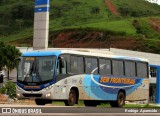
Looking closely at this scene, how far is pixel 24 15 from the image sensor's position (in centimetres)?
16988

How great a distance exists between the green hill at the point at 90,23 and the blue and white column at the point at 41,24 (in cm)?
6292

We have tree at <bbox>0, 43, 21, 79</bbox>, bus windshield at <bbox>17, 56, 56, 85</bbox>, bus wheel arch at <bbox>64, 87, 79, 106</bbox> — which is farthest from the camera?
tree at <bbox>0, 43, 21, 79</bbox>

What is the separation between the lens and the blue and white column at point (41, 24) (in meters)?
44.7

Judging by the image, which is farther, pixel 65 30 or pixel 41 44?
pixel 65 30

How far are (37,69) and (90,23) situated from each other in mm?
113794

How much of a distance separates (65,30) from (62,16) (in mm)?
26157

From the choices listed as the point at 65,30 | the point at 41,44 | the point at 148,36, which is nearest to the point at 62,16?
the point at 65,30

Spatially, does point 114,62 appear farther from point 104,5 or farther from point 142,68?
point 104,5

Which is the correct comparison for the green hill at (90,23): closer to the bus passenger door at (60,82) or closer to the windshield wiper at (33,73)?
the bus passenger door at (60,82)

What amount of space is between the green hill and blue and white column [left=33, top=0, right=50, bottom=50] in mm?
62923

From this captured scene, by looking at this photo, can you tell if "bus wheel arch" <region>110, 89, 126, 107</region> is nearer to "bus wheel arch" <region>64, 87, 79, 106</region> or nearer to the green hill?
"bus wheel arch" <region>64, 87, 79, 106</region>

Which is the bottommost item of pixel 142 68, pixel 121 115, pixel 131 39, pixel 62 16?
pixel 121 115

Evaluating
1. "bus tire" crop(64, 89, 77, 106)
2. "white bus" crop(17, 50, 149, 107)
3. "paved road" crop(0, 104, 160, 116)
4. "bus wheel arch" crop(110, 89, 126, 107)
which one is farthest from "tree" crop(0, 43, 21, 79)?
"paved road" crop(0, 104, 160, 116)

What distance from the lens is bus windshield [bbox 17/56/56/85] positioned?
26.4m
